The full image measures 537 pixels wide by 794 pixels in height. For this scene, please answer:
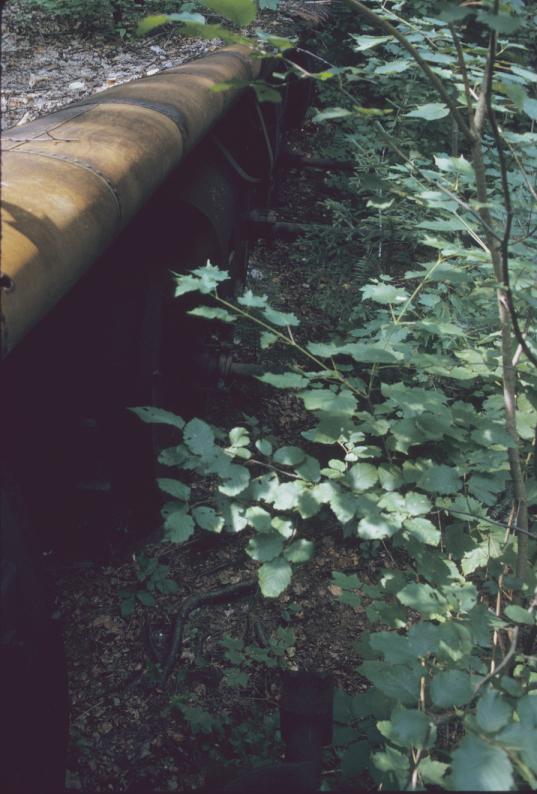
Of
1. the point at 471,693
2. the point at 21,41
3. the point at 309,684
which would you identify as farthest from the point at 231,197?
the point at 471,693

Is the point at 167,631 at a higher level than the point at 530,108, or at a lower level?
lower

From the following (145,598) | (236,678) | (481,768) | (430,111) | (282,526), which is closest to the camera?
(481,768)

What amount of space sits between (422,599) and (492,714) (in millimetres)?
399

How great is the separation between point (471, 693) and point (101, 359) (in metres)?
1.92

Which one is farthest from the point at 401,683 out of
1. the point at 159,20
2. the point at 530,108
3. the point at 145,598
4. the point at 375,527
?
the point at 145,598

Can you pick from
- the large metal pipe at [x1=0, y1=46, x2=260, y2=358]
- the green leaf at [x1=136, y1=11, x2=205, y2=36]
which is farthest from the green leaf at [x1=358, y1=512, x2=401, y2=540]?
the green leaf at [x1=136, y1=11, x2=205, y2=36]

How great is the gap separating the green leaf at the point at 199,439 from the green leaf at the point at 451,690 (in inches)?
26.3

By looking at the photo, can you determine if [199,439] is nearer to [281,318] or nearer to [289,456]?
[289,456]

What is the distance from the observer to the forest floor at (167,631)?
234 centimetres

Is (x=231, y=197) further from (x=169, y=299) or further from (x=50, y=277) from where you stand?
(x=50, y=277)

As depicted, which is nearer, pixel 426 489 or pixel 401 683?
pixel 401 683

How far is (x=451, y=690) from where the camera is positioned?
1.17 metres

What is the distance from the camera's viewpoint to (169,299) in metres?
3.26

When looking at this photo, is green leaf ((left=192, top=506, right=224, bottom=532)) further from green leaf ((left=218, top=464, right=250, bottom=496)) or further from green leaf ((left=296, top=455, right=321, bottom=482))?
green leaf ((left=296, top=455, right=321, bottom=482))
